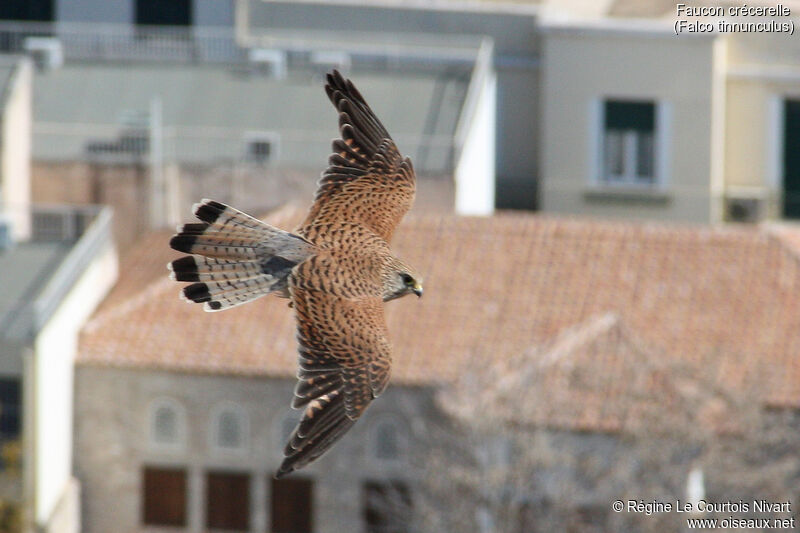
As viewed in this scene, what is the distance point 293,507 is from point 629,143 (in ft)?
35.2

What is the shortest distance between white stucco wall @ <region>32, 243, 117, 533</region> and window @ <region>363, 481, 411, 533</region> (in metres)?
5.56

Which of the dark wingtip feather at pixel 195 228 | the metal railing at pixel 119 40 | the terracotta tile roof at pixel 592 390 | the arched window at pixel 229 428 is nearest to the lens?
the dark wingtip feather at pixel 195 228

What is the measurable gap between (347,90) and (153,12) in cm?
3176

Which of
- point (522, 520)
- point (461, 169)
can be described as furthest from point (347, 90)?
point (461, 169)

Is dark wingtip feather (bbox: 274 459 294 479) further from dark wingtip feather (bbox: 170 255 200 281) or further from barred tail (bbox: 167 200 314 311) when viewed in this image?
dark wingtip feather (bbox: 170 255 200 281)

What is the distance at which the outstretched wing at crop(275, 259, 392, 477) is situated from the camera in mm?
10648

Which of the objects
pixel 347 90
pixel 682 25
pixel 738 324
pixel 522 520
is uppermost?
pixel 682 25

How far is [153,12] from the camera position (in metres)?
42.5

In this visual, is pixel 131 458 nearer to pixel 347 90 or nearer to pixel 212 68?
pixel 212 68

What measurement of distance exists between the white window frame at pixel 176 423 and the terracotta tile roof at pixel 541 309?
Answer: 0.81m

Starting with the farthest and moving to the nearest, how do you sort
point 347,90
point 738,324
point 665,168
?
point 665,168, point 738,324, point 347,90

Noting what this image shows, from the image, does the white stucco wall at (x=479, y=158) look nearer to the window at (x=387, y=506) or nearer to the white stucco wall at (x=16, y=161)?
the window at (x=387, y=506)

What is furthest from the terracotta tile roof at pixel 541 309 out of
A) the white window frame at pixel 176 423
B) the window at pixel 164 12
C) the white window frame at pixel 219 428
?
the window at pixel 164 12

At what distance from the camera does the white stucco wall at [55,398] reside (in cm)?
3656
